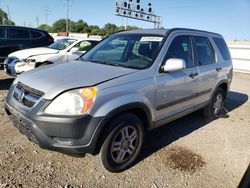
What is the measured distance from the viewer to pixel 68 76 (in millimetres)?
3168

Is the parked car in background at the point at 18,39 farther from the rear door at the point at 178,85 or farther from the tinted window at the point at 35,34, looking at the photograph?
the rear door at the point at 178,85

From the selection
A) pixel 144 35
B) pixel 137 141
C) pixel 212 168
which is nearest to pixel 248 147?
pixel 212 168

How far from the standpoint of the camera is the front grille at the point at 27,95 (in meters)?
2.93

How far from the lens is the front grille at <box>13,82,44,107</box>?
2.93m

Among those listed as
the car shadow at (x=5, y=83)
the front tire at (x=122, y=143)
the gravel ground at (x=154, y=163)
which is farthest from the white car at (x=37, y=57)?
the front tire at (x=122, y=143)

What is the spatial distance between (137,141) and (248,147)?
87.3 inches

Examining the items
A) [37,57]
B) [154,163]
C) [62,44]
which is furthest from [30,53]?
[154,163]

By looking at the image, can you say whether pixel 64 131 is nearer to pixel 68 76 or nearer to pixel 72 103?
pixel 72 103

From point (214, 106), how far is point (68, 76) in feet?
12.0

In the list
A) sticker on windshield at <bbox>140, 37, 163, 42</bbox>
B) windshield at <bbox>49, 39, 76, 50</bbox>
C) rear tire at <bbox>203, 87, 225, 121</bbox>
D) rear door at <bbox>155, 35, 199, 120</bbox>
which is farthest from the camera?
windshield at <bbox>49, 39, 76, 50</bbox>

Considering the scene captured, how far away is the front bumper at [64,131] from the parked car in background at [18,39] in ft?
24.8

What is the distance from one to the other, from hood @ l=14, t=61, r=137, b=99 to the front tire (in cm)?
55

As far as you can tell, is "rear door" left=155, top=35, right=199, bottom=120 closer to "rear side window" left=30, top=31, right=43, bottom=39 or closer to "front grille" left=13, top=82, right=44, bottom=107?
"front grille" left=13, top=82, right=44, bottom=107

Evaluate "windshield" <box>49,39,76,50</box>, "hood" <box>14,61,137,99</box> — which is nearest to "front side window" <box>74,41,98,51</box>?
"windshield" <box>49,39,76,50</box>
